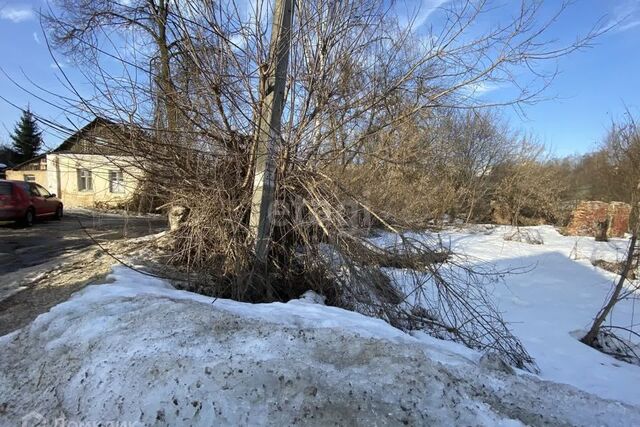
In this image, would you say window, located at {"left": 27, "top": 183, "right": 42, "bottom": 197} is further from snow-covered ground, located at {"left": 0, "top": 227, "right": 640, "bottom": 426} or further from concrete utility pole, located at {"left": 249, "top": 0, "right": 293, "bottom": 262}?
snow-covered ground, located at {"left": 0, "top": 227, "right": 640, "bottom": 426}

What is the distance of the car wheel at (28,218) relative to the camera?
558 inches

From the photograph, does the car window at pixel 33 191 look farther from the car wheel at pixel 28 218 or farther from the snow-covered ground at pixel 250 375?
the snow-covered ground at pixel 250 375

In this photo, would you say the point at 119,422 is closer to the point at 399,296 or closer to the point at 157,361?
the point at 157,361

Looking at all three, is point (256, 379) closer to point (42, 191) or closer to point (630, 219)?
point (630, 219)

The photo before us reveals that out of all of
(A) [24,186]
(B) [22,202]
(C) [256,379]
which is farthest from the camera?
(A) [24,186]

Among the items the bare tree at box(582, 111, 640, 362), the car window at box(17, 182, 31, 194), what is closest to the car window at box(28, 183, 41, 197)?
the car window at box(17, 182, 31, 194)

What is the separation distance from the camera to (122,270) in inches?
235

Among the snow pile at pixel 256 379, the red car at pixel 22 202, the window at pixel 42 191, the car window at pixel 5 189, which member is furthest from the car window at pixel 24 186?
the snow pile at pixel 256 379

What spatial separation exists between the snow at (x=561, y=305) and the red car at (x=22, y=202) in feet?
44.3

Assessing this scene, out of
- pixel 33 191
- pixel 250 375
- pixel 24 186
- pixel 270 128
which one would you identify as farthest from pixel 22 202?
pixel 250 375

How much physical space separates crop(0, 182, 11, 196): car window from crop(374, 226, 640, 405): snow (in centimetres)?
1372

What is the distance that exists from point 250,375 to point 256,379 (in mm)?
57

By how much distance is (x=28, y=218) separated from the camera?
14.4 meters

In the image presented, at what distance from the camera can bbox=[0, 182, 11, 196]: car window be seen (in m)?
13.6
